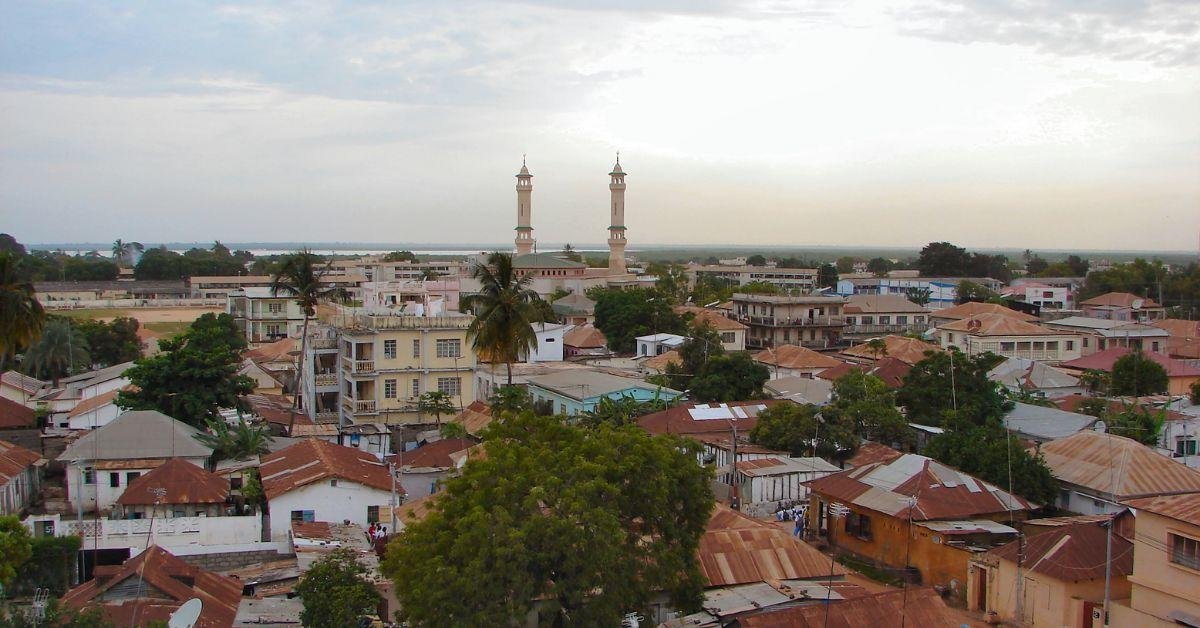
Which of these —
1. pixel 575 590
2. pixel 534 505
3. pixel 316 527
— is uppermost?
pixel 534 505

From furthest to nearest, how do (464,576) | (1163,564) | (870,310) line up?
(870,310) < (1163,564) < (464,576)

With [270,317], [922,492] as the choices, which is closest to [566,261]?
[270,317]

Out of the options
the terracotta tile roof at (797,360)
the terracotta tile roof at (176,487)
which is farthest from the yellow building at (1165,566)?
the terracotta tile roof at (797,360)

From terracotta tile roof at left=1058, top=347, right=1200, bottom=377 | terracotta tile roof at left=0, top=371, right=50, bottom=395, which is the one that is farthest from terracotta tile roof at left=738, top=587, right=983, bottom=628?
terracotta tile roof at left=0, top=371, right=50, bottom=395

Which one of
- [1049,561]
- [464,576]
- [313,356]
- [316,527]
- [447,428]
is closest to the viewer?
[464,576]

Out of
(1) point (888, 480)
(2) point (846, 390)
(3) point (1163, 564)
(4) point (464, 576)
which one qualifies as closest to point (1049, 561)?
(3) point (1163, 564)

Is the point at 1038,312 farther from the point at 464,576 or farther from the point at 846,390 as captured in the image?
the point at 464,576
